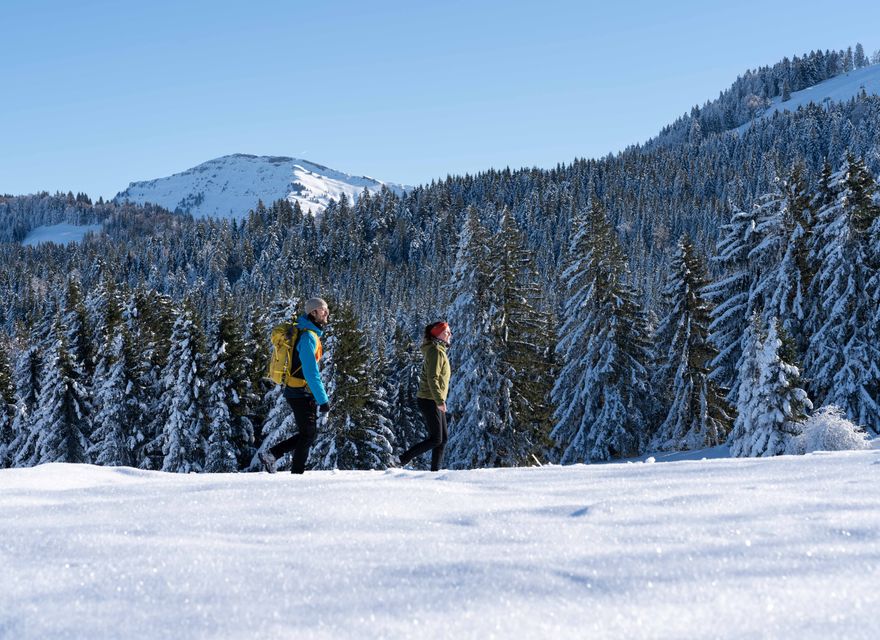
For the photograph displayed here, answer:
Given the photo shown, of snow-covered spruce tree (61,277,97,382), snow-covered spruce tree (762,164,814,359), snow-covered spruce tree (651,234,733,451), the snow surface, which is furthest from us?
snow-covered spruce tree (61,277,97,382)

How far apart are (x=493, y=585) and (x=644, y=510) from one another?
1592 mm

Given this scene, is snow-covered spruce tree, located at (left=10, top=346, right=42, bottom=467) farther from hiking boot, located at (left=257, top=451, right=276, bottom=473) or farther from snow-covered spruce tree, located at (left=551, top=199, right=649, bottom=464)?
Result: hiking boot, located at (left=257, top=451, right=276, bottom=473)

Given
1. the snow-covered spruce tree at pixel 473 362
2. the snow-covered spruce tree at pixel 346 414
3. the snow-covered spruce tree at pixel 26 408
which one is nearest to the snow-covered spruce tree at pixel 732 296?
the snow-covered spruce tree at pixel 473 362

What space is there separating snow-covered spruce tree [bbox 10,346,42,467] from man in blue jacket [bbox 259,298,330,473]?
32516 mm

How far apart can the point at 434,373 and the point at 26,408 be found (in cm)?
3793

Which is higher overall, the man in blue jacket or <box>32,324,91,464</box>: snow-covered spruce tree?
the man in blue jacket

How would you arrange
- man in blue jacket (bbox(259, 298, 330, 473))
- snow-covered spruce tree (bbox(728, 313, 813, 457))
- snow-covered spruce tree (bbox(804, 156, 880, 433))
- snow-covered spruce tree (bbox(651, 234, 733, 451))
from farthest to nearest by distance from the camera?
snow-covered spruce tree (bbox(651, 234, 733, 451)) < snow-covered spruce tree (bbox(804, 156, 880, 433)) < snow-covered spruce tree (bbox(728, 313, 813, 457)) < man in blue jacket (bbox(259, 298, 330, 473))

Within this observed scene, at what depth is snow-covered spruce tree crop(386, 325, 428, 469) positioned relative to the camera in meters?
41.6

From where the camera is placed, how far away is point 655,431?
Result: 31.3 meters

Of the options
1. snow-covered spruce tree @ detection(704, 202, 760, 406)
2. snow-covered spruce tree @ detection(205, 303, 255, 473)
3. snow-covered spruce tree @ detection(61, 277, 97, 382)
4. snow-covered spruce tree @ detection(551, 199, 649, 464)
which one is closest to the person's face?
snow-covered spruce tree @ detection(551, 199, 649, 464)

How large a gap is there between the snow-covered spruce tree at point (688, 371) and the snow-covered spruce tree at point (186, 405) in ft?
69.5

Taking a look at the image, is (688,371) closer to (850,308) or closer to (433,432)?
(850,308)

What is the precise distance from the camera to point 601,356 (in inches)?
1115

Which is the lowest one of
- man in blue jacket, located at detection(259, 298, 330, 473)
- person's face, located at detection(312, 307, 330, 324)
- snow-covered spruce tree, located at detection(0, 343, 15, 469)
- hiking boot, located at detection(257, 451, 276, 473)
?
snow-covered spruce tree, located at detection(0, 343, 15, 469)
